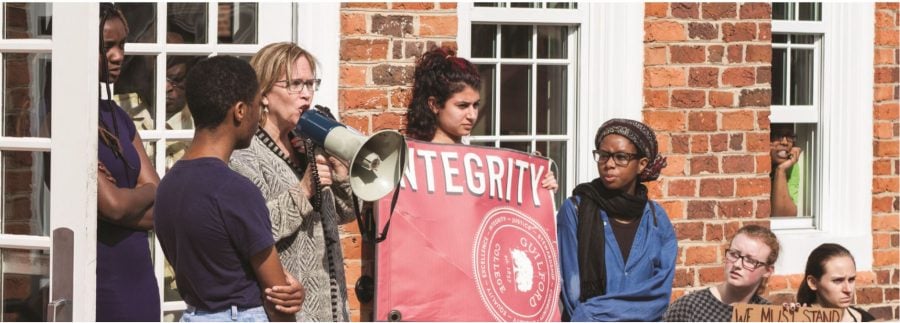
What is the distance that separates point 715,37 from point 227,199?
3.71m

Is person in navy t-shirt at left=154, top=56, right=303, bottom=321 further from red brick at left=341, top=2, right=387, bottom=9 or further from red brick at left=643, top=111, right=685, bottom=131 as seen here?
red brick at left=643, top=111, right=685, bottom=131

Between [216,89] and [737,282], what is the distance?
267cm

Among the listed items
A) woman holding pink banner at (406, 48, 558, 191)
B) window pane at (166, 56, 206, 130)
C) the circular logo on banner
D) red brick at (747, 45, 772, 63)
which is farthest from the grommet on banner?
red brick at (747, 45, 772, 63)

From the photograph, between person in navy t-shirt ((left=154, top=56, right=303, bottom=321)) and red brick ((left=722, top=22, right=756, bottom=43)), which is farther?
red brick ((left=722, top=22, right=756, bottom=43))

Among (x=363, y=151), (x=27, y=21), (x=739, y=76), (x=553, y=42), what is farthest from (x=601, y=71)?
(x=27, y=21)

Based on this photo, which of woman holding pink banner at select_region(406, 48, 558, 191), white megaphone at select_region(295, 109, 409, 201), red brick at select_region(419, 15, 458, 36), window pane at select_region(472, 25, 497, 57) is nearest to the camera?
white megaphone at select_region(295, 109, 409, 201)

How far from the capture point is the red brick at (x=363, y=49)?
244 inches

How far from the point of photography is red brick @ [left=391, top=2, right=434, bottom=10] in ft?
20.7

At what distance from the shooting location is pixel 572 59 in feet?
22.7

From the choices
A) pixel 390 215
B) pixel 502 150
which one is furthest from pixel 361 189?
pixel 502 150

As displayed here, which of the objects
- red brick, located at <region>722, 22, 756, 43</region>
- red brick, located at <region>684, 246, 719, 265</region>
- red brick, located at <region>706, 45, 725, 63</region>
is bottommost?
red brick, located at <region>684, 246, 719, 265</region>

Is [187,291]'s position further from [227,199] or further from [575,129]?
[575,129]

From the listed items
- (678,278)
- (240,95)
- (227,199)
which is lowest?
(678,278)

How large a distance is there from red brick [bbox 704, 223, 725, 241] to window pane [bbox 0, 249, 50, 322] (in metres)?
3.51
